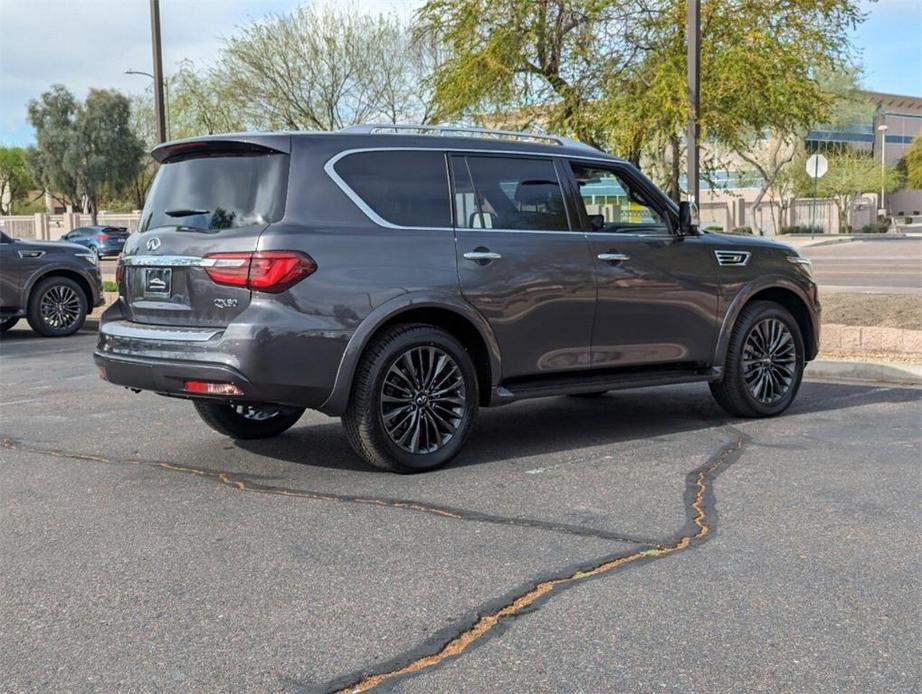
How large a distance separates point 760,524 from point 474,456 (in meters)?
2.05

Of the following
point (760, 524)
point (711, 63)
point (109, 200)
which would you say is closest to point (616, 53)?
point (711, 63)

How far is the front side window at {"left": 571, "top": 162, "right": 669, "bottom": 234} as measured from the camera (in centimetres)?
694

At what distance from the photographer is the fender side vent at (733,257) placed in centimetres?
739

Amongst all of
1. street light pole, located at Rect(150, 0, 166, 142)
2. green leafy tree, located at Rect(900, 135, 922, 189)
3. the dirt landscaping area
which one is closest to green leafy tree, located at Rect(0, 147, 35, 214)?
street light pole, located at Rect(150, 0, 166, 142)

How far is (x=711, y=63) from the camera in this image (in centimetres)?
1716

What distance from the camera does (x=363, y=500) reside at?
5375mm

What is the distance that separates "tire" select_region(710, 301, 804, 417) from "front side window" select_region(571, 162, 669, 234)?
998mm

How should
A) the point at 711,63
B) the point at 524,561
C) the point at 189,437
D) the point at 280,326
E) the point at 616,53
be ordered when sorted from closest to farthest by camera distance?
the point at 524,561 → the point at 280,326 → the point at 189,437 → the point at 711,63 → the point at 616,53

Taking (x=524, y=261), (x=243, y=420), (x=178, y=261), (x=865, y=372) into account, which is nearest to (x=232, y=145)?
(x=178, y=261)

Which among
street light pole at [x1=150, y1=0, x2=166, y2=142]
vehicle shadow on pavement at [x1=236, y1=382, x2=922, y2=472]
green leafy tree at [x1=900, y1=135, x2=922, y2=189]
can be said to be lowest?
vehicle shadow on pavement at [x1=236, y1=382, x2=922, y2=472]

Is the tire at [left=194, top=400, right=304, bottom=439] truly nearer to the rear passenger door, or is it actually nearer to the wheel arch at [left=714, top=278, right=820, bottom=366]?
the rear passenger door

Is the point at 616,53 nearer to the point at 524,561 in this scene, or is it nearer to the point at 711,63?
the point at 711,63

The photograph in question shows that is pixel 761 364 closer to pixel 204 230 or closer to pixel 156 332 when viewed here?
pixel 204 230

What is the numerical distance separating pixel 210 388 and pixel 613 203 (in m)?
3.25
